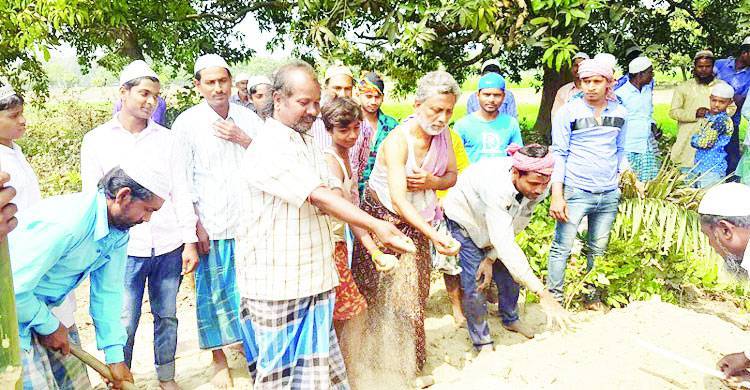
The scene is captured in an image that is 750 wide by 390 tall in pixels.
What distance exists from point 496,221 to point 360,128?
990 mm

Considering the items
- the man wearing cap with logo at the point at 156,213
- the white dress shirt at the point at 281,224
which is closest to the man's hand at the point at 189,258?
the man wearing cap with logo at the point at 156,213

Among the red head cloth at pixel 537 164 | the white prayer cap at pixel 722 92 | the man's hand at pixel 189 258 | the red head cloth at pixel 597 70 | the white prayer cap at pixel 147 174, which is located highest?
the red head cloth at pixel 597 70

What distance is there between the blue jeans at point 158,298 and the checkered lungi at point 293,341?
83 cm

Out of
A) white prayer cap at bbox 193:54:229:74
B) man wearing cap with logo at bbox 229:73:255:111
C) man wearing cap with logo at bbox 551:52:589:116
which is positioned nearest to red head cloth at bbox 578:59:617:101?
man wearing cap with logo at bbox 551:52:589:116

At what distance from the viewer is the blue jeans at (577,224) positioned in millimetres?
4094

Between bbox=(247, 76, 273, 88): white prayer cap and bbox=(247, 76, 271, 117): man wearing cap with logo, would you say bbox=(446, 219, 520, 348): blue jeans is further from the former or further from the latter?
bbox=(247, 76, 273, 88): white prayer cap

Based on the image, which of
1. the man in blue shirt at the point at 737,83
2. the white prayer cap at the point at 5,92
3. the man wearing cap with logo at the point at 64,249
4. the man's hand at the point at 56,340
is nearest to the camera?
the man wearing cap with logo at the point at 64,249

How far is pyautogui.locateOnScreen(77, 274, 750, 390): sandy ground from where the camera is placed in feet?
10.6

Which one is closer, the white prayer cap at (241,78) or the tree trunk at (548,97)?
the white prayer cap at (241,78)

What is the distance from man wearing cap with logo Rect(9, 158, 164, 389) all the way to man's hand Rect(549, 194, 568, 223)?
8.82ft

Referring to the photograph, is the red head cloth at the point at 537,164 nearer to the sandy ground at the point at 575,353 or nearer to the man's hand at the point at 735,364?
the sandy ground at the point at 575,353

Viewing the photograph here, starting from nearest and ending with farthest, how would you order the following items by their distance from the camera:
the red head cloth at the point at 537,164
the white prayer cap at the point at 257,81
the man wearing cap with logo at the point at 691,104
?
the red head cloth at the point at 537,164, the white prayer cap at the point at 257,81, the man wearing cap with logo at the point at 691,104

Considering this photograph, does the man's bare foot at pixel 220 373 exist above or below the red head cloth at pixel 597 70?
below

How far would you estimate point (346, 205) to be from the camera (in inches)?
88.6
